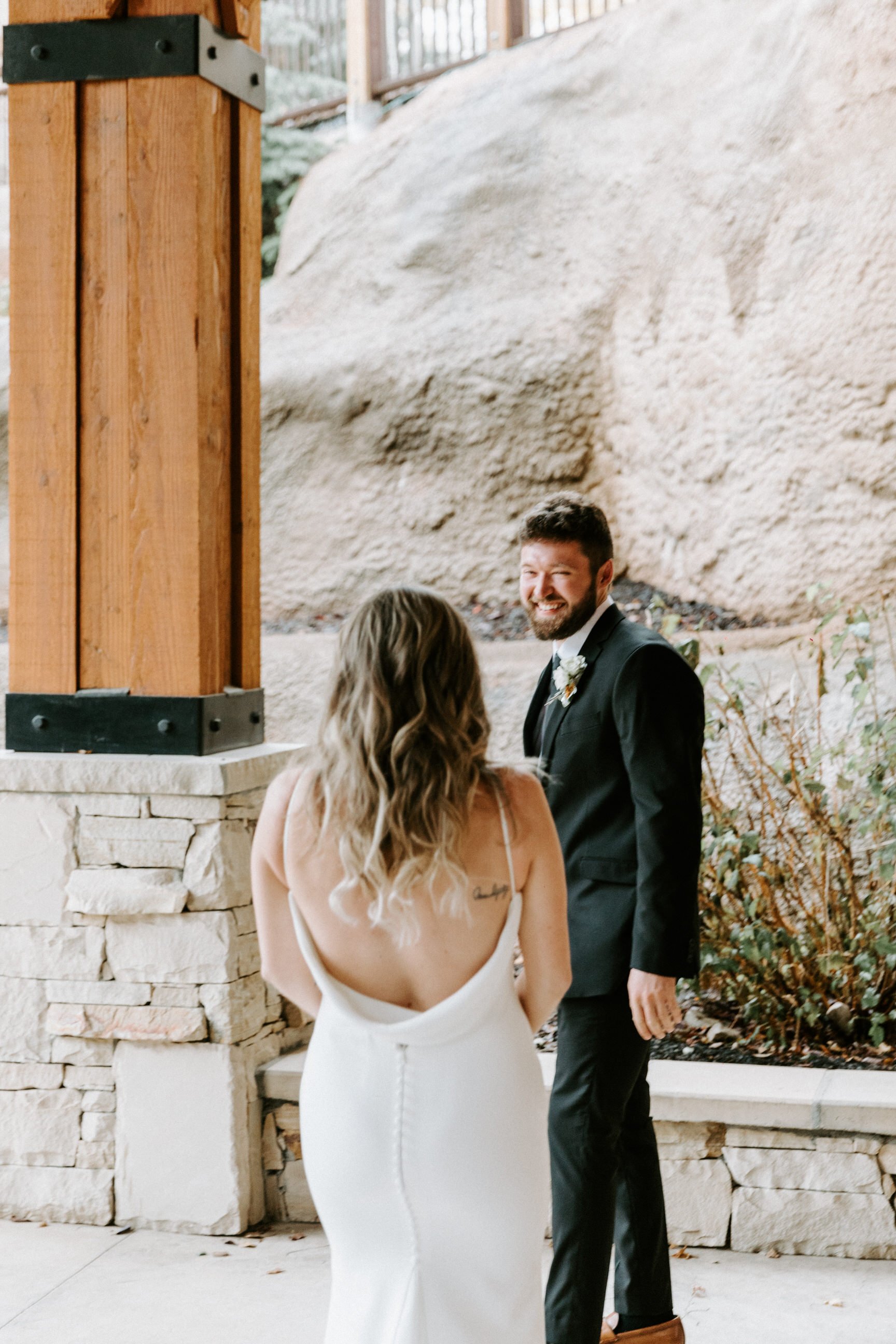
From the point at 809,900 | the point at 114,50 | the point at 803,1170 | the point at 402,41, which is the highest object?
the point at 402,41

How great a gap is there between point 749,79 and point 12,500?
21.0 ft

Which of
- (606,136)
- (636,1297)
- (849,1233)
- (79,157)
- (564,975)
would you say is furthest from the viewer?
(606,136)

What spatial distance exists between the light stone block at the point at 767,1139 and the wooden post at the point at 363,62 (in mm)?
9185

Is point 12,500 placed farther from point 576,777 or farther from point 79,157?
point 576,777

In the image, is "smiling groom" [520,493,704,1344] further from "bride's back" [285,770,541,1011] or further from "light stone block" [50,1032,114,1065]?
"light stone block" [50,1032,114,1065]

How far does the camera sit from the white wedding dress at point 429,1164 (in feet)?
6.36

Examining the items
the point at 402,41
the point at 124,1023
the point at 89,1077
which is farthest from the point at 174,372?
the point at 402,41

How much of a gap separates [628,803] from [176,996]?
146 cm

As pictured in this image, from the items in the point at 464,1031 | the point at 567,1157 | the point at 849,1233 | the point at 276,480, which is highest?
the point at 276,480

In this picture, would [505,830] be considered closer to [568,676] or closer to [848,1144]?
[568,676]

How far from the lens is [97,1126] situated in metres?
3.68

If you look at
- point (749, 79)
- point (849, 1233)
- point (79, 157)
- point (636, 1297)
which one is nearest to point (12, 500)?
point (79, 157)

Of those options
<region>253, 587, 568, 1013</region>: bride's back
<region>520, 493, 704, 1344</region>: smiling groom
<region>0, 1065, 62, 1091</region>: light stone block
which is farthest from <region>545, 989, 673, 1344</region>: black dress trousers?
<region>0, 1065, 62, 1091</region>: light stone block

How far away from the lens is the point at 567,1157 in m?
2.70
